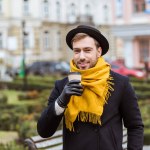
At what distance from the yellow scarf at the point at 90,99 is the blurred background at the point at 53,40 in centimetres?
1008

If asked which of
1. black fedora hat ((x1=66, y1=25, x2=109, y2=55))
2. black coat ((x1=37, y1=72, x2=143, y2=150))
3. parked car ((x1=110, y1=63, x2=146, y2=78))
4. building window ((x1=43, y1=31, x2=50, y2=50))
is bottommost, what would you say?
parked car ((x1=110, y1=63, x2=146, y2=78))

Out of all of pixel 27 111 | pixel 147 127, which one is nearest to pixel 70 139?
pixel 147 127

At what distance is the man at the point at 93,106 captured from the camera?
3.16 meters

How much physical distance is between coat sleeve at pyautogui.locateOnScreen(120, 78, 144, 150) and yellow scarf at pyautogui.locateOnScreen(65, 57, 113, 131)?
0.55ft

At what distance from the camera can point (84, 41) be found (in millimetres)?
3227

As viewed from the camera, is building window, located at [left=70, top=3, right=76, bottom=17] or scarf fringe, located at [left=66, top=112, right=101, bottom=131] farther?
building window, located at [left=70, top=3, right=76, bottom=17]

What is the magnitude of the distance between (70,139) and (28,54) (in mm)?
35922

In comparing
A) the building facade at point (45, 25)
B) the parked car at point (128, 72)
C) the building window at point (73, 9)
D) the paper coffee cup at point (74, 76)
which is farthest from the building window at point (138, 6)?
the paper coffee cup at point (74, 76)

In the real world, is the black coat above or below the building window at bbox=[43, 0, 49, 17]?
below

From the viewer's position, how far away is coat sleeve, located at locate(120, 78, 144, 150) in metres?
3.30

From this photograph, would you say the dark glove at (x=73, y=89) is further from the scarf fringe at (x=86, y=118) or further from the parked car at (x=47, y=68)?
the parked car at (x=47, y=68)

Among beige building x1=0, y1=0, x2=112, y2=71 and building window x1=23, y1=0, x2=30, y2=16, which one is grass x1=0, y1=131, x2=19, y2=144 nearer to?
beige building x1=0, y1=0, x2=112, y2=71

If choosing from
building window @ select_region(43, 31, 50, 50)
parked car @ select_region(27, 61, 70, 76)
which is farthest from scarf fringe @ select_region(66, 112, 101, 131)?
building window @ select_region(43, 31, 50, 50)

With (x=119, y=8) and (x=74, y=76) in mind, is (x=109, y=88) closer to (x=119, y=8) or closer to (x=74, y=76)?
(x=74, y=76)
